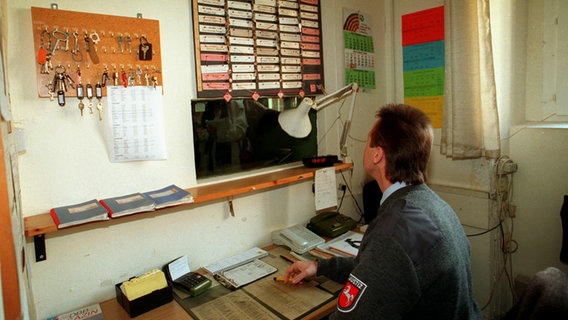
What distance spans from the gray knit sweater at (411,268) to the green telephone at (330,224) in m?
0.98

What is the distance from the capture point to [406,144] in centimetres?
121

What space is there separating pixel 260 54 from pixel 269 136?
1.58 feet

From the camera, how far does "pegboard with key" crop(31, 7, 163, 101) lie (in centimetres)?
135

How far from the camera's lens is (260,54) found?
6.47 feet

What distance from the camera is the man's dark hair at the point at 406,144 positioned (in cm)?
121

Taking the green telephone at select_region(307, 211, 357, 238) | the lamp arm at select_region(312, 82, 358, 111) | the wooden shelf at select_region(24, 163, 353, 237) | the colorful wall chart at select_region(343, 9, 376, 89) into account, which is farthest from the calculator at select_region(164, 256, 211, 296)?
the colorful wall chart at select_region(343, 9, 376, 89)

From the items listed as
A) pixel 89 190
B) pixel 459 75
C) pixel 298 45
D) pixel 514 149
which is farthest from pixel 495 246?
pixel 89 190

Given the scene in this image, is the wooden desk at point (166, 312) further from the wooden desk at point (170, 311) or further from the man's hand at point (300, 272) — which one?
the man's hand at point (300, 272)

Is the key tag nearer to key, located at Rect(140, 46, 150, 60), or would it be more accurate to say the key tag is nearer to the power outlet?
key, located at Rect(140, 46, 150, 60)

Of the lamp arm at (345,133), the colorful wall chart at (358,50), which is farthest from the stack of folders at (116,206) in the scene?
the colorful wall chart at (358,50)

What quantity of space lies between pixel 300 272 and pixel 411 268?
2.28 feet

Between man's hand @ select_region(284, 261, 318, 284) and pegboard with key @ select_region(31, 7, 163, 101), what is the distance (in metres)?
1.03

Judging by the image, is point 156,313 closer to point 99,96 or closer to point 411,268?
point 99,96

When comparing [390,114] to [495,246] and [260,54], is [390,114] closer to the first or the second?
[260,54]
